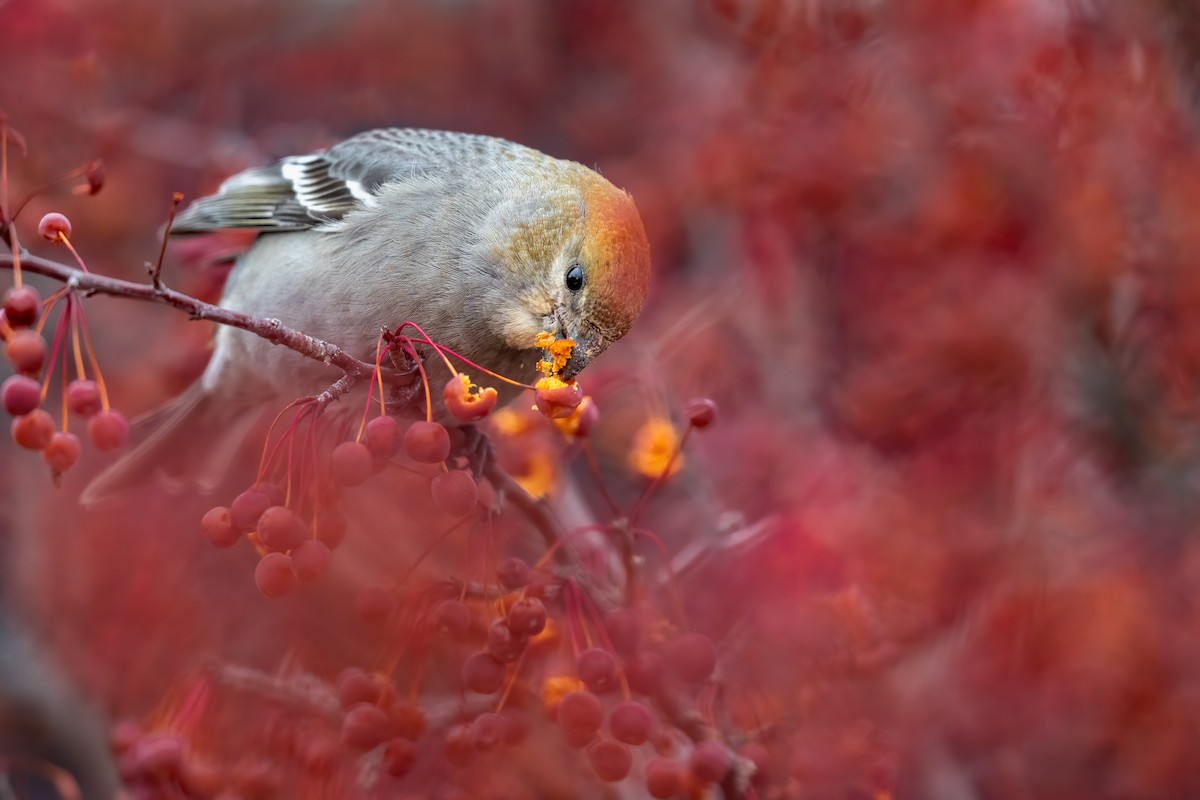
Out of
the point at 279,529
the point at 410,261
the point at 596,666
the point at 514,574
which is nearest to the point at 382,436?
→ the point at 279,529

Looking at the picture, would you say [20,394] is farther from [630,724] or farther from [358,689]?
[630,724]

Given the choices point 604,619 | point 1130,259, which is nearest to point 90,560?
point 604,619

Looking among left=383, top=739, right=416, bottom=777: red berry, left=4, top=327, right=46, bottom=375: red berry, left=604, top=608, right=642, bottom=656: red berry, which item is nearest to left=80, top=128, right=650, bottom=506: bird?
left=604, top=608, right=642, bottom=656: red berry

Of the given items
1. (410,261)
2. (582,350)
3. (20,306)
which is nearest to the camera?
(20,306)

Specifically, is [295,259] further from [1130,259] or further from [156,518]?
[1130,259]

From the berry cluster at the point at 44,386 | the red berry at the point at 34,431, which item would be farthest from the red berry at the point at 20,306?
the red berry at the point at 34,431

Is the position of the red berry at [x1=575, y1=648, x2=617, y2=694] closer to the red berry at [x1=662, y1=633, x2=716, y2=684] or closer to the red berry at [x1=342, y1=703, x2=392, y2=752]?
the red berry at [x1=662, y1=633, x2=716, y2=684]
